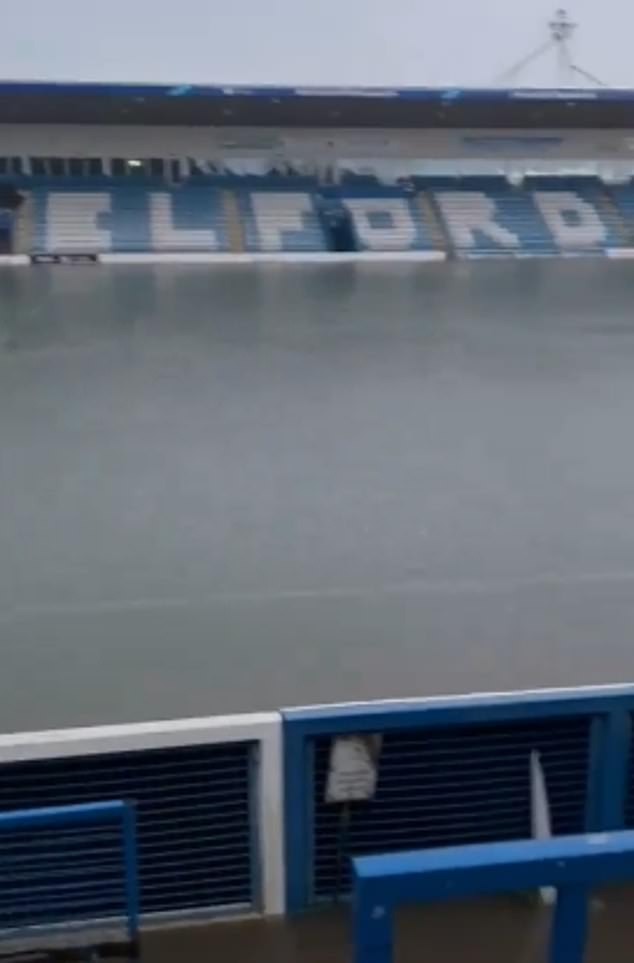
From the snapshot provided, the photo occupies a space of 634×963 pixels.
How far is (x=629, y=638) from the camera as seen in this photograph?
289cm

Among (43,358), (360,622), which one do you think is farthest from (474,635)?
(43,358)

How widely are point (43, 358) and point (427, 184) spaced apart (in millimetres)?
9127

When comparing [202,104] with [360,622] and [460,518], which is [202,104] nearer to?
[460,518]

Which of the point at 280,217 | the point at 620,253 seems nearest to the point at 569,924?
the point at 280,217

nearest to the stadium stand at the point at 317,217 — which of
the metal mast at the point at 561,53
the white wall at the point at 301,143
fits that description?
the white wall at the point at 301,143

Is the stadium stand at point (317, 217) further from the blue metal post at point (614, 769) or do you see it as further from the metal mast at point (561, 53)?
the blue metal post at point (614, 769)

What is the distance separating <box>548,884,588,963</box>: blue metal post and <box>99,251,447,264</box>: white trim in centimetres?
1160

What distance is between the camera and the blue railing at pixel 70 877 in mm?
1459

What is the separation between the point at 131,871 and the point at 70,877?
0.43 feet

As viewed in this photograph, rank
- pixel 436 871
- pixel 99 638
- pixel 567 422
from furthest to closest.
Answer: pixel 567 422 < pixel 99 638 < pixel 436 871

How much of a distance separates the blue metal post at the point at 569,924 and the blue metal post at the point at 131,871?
2.07 feet

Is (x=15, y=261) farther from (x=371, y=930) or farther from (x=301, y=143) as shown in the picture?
(x=371, y=930)

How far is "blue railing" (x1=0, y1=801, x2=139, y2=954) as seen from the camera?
1.46 m

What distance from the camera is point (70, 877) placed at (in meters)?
1.54
